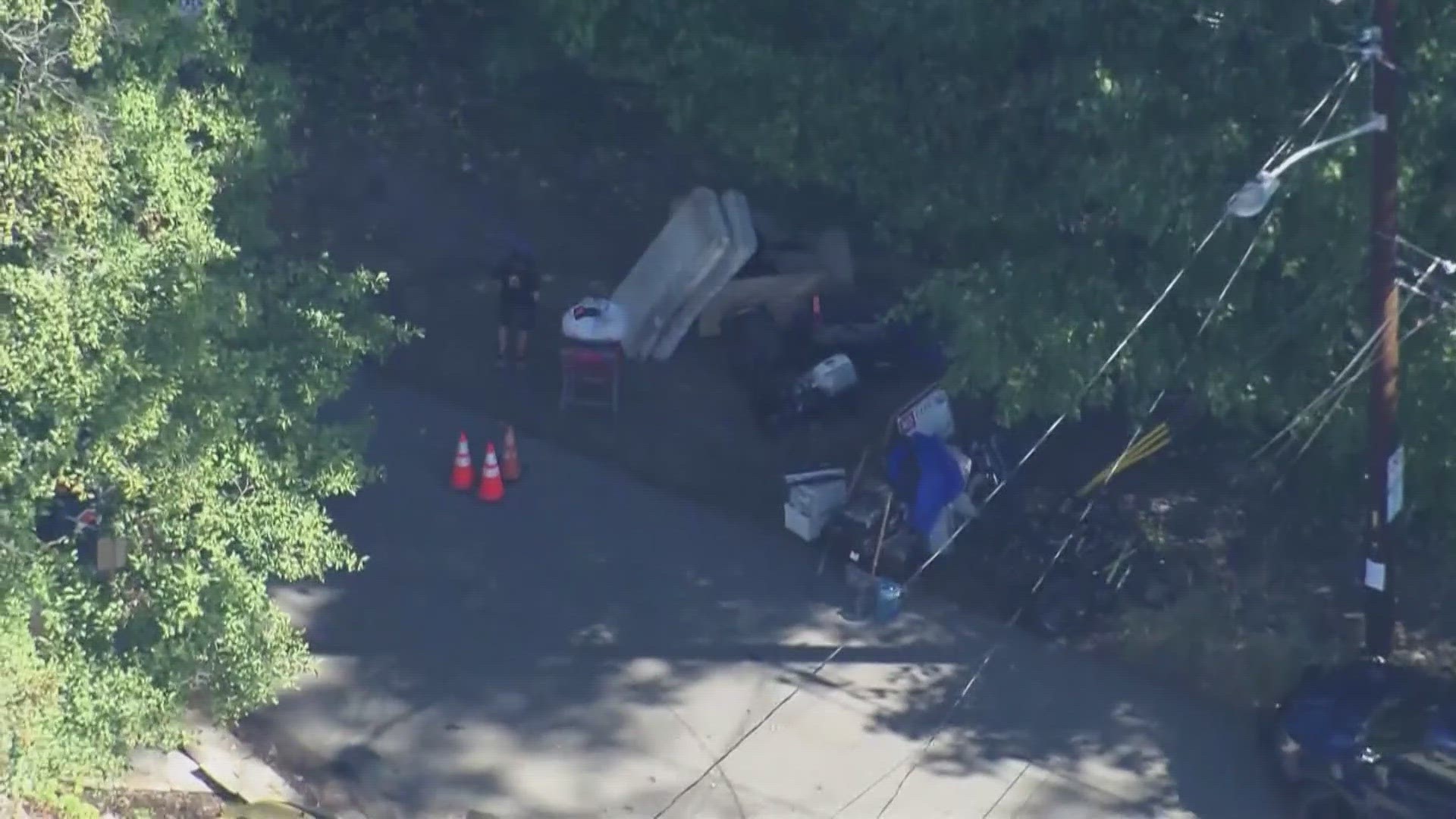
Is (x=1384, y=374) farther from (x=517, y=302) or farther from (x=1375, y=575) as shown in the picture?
(x=517, y=302)

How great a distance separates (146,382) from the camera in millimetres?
9359

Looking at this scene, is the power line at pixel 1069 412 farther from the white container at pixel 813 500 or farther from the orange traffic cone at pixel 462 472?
the orange traffic cone at pixel 462 472

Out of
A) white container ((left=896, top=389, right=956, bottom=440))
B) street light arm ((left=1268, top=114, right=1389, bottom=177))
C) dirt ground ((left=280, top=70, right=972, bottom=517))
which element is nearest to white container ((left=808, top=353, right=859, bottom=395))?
dirt ground ((left=280, top=70, right=972, bottom=517))

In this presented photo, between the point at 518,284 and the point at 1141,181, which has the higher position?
the point at 1141,181

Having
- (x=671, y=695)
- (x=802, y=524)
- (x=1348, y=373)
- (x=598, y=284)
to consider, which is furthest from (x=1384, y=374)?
(x=598, y=284)

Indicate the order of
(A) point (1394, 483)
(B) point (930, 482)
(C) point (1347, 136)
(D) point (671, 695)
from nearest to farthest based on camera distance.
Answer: (C) point (1347, 136) → (A) point (1394, 483) → (D) point (671, 695) → (B) point (930, 482)

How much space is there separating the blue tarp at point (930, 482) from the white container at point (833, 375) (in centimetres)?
162

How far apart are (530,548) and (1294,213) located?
19.5 ft

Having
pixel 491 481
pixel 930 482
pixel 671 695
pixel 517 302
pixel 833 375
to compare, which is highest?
pixel 517 302

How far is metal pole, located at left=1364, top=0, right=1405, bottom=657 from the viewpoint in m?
10.2

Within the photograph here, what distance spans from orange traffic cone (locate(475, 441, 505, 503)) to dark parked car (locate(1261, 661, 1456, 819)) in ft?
19.3

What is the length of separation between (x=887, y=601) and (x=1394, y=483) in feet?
11.3

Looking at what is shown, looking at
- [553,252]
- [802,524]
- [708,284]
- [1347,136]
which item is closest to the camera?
[1347,136]

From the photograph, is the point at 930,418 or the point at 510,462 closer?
the point at 930,418
